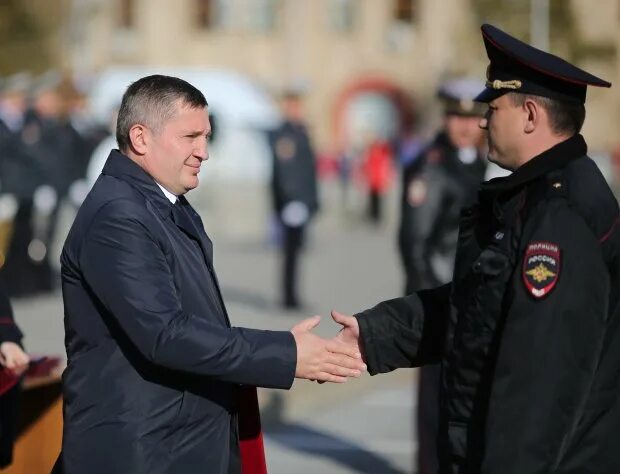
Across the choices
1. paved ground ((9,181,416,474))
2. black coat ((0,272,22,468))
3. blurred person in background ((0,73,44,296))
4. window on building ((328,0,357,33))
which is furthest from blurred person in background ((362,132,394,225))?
window on building ((328,0,357,33))

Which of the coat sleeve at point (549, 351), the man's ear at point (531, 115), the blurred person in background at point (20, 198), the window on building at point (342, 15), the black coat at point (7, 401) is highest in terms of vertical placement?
the man's ear at point (531, 115)

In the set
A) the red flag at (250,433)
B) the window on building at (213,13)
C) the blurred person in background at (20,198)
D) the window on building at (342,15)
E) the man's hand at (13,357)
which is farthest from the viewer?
the window on building at (213,13)

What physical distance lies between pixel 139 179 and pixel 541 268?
1175 millimetres

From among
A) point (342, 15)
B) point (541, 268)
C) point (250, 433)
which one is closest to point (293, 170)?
point (250, 433)

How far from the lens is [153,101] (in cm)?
430

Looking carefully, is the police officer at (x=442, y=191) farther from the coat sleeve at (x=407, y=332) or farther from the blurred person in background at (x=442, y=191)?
the coat sleeve at (x=407, y=332)

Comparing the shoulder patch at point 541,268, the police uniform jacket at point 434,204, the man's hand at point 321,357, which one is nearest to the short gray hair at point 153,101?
the man's hand at point 321,357

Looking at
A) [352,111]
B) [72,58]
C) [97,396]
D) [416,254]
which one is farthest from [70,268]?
[352,111]

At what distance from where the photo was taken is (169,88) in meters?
4.31

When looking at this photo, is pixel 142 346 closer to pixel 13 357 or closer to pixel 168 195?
pixel 168 195

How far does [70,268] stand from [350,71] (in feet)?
196

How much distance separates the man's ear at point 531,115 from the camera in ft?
13.3

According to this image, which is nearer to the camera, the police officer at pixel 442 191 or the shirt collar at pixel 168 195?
the shirt collar at pixel 168 195

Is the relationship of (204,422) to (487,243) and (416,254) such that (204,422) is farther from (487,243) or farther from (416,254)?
(416,254)
